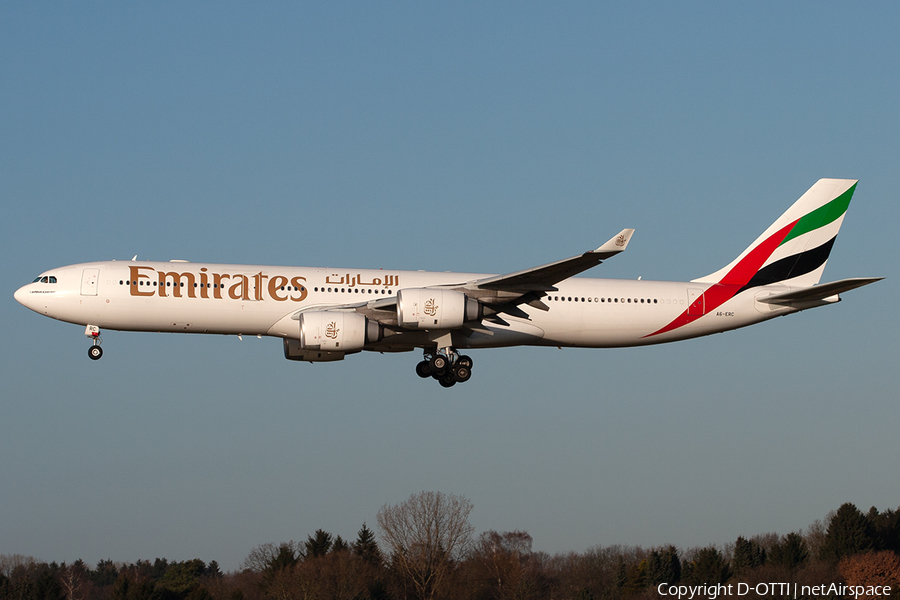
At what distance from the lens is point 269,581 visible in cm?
7581

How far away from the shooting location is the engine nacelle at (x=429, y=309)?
123 feet

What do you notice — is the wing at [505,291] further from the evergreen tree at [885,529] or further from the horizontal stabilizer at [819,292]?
the evergreen tree at [885,529]

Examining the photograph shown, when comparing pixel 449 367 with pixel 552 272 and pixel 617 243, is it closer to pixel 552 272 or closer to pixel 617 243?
pixel 552 272

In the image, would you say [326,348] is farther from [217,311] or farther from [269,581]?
[269,581]

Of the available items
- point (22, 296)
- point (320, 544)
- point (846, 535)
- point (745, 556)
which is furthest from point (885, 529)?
point (22, 296)

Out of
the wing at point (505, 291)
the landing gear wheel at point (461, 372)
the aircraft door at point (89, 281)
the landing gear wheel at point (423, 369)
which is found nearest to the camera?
the wing at point (505, 291)

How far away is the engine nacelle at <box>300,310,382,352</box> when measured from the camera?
37.4 meters

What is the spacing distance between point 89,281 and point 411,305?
11876 millimetres

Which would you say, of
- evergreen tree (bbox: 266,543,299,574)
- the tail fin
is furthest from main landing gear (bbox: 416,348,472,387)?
evergreen tree (bbox: 266,543,299,574)

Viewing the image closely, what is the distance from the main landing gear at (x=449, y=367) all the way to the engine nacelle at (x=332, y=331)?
3.83 meters

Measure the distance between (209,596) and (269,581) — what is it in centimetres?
716

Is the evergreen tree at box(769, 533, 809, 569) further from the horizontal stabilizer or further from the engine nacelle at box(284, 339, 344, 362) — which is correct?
the engine nacelle at box(284, 339, 344, 362)

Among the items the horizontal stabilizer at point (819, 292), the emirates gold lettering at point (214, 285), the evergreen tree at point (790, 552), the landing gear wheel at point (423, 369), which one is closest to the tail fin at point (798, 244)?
the horizontal stabilizer at point (819, 292)

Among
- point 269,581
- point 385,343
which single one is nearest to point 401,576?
point 269,581
